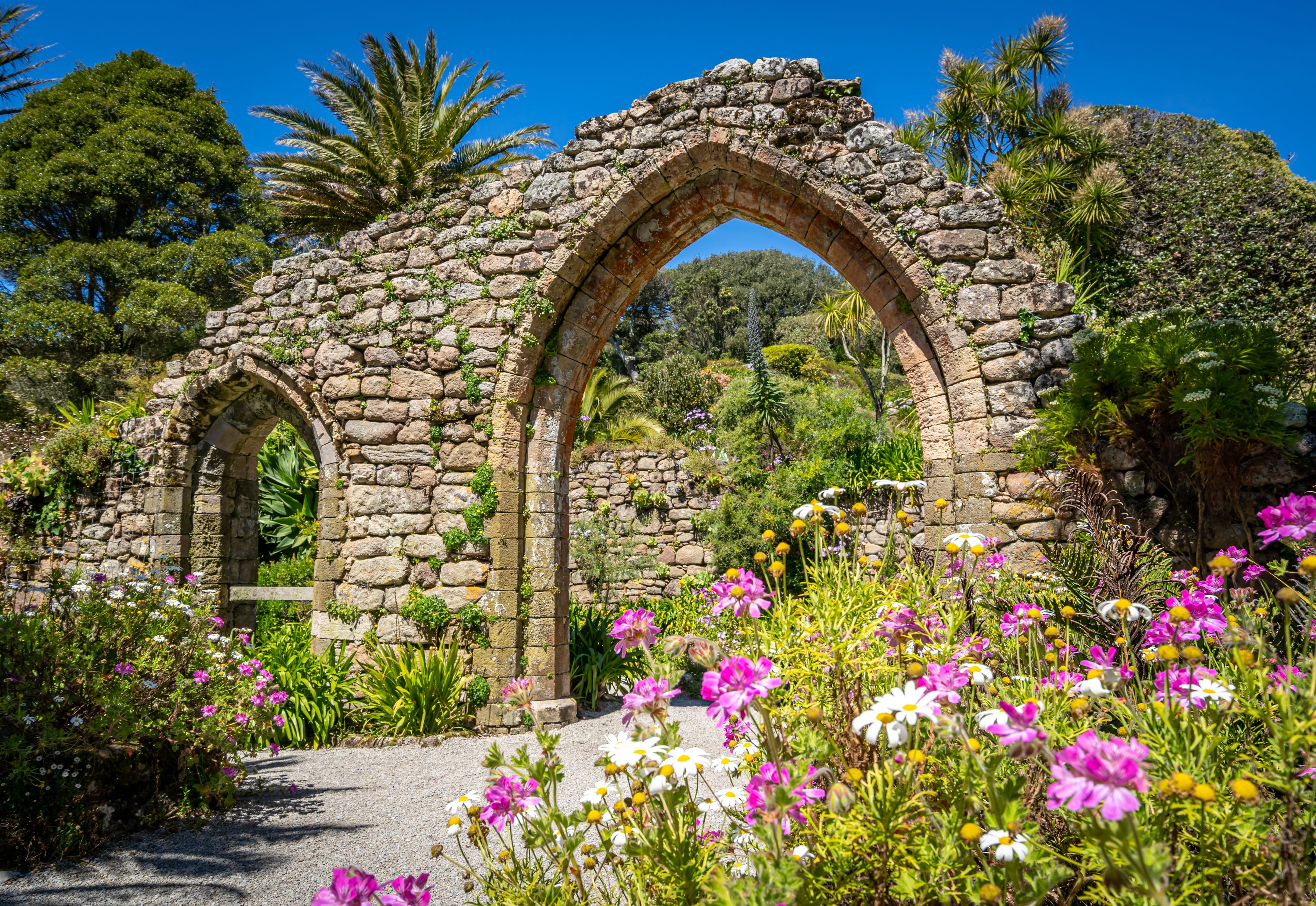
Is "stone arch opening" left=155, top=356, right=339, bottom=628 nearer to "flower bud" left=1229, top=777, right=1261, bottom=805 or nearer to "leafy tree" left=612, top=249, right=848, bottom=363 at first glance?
"flower bud" left=1229, top=777, right=1261, bottom=805

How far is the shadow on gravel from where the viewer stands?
110 inches

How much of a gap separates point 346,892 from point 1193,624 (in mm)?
2064

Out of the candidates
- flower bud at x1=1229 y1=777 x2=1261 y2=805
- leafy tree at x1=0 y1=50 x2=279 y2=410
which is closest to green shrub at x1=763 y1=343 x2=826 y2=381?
leafy tree at x1=0 y1=50 x2=279 y2=410

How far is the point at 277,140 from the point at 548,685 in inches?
453

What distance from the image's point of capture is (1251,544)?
3963mm

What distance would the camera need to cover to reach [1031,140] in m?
13.5

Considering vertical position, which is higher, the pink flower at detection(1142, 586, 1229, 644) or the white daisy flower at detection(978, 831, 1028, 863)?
the pink flower at detection(1142, 586, 1229, 644)

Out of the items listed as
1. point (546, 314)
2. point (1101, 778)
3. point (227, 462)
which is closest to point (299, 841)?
point (1101, 778)

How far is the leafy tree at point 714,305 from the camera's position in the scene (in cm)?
2616

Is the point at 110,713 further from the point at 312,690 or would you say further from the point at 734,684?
the point at 734,684

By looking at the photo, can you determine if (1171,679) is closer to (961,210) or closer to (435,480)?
(961,210)

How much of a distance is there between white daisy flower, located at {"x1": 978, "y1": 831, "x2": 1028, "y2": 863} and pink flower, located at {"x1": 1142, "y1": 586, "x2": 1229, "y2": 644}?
726 mm

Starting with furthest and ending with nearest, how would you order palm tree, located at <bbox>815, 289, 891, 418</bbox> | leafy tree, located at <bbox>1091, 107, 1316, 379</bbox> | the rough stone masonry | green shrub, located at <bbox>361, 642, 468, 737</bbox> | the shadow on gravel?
leafy tree, located at <bbox>1091, 107, 1316, 379</bbox> < palm tree, located at <bbox>815, 289, 891, 418</bbox> < green shrub, located at <bbox>361, 642, 468, 737</bbox> < the rough stone masonry < the shadow on gravel

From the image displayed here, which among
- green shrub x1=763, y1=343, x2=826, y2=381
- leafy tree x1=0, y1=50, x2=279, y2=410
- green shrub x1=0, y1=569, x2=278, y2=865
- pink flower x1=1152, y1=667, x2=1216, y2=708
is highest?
leafy tree x1=0, y1=50, x2=279, y2=410
